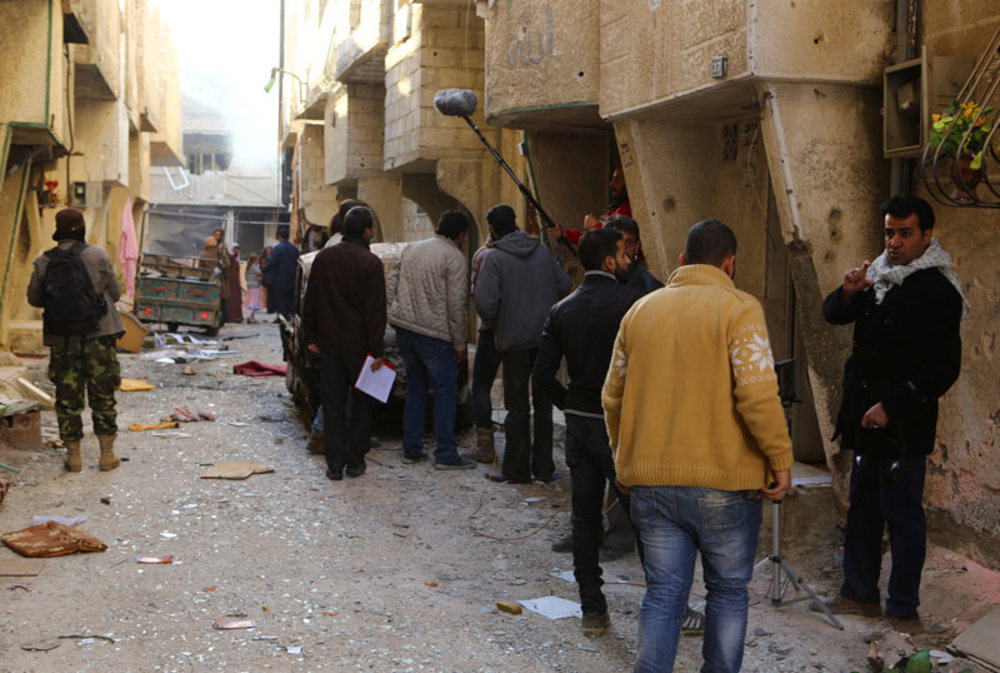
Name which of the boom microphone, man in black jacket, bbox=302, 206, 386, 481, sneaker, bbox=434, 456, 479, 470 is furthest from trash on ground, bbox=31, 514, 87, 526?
the boom microphone

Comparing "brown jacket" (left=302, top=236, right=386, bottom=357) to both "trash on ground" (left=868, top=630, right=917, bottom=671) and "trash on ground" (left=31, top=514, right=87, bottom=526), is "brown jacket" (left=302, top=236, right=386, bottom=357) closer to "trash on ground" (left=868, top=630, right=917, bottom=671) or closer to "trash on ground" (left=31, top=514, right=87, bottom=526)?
"trash on ground" (left=31, top=514, right=87, bottom=526)

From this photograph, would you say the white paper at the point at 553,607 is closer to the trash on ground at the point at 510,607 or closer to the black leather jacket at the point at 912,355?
the trash on ground at the point at 510,607

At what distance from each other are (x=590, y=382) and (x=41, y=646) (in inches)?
100

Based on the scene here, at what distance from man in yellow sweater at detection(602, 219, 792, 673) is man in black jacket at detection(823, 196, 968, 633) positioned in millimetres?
1251

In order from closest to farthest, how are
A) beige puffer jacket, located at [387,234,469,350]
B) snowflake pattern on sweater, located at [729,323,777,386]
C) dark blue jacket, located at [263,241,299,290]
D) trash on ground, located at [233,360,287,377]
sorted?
snowflake pattern on sweater, located at [729,323,777,386]
beige puffer jacket, located at [387,234,469,350]
trash on ground, located at [233,360,287,377]
dark blue jacket, located at [263,241,299,290]

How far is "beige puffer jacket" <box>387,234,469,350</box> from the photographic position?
8789 millimetres

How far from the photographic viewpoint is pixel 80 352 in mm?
8055

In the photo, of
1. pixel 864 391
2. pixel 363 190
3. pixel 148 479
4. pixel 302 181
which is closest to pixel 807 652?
pixel 864 391

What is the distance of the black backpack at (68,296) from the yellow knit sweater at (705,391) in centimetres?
525

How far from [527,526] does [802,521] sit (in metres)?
1.71

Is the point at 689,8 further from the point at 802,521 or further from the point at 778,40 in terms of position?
the point at 802,521

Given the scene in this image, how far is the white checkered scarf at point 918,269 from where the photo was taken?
188 inches

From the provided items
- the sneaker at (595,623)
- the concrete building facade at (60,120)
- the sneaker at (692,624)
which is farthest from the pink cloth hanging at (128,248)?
the sneaker at (692,624)

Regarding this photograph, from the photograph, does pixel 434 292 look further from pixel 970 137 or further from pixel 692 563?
pixel 692 563
